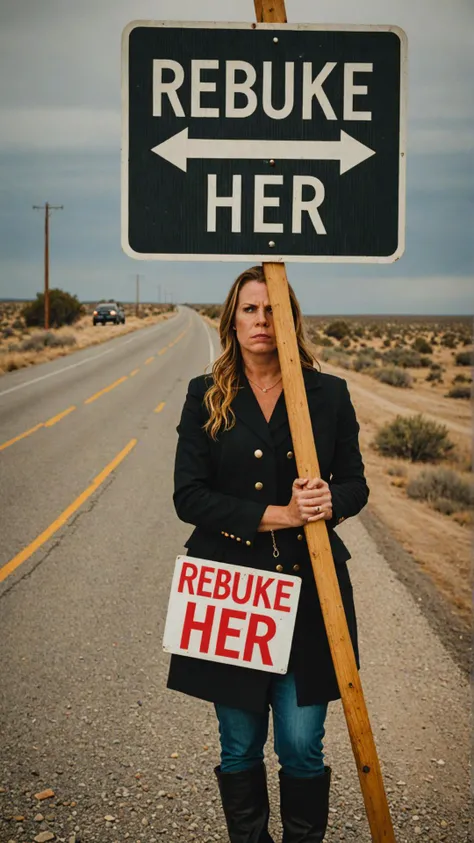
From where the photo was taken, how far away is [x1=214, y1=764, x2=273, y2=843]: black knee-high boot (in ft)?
8.70

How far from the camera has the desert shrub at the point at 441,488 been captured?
34.8 ft

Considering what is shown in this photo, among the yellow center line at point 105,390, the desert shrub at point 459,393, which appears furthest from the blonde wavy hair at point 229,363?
the desert shrub at point 459,393

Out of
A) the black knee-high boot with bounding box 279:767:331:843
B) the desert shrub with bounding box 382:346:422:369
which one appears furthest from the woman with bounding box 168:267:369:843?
the desert shrub with bounding box 382:346:422:369

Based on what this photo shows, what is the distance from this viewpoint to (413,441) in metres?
13.6

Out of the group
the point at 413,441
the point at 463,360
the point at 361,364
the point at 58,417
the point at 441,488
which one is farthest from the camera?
the point at 463,360

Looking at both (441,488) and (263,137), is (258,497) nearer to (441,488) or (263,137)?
(263,137)

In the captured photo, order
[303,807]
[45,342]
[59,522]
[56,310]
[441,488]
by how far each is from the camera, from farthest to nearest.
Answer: [56,310] → [45,342] → [441,488] → [59,522] → [303,807]

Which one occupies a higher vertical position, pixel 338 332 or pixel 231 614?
pixel 338 332

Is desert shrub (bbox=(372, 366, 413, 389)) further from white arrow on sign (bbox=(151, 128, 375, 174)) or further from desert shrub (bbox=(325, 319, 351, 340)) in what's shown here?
Result: desert shrub (bbox=(325, 319, 351, 340))

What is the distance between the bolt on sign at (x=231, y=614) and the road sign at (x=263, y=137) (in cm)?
103

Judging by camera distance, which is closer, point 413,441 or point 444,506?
point 444,506

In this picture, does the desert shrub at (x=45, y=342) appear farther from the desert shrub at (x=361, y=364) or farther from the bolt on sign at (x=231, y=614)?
the bolt on sign at (x=231, y=614)

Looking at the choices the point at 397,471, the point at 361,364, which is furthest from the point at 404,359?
the point at 397,471

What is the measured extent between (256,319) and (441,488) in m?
8.77
